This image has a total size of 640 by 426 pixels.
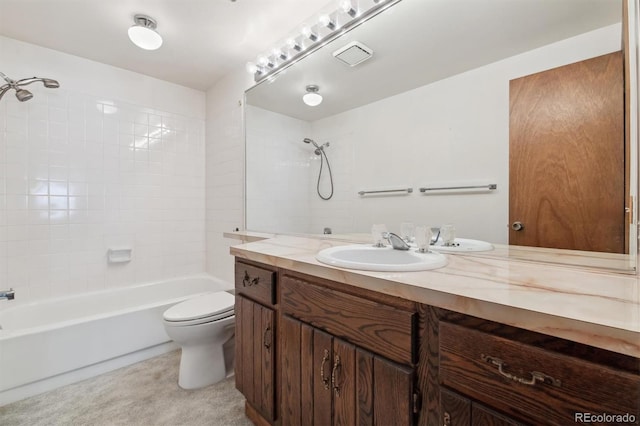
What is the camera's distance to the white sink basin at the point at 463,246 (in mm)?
1085

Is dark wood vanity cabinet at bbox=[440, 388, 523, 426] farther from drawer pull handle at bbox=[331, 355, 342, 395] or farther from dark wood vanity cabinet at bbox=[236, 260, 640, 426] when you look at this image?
drawer pull handle at bbox=[331, 355, 342, 395]

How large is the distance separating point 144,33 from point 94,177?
1.26 m

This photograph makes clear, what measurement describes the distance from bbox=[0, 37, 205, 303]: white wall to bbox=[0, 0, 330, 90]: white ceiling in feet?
0.77

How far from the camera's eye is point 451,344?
2.02 ft

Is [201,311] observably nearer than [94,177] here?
Yes

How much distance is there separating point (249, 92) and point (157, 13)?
0.74 metres

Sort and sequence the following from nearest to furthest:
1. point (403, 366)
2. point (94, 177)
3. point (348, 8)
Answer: point (403, 366)
point (348, 8)
point (94, 177)

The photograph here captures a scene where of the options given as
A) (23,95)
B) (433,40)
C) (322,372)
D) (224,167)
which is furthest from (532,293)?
(23,95)

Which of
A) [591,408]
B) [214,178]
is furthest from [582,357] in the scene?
[214,178]

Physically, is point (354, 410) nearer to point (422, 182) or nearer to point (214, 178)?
point (422, 182)

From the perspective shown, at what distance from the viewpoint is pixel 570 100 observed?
2.99 feet

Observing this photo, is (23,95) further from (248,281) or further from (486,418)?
(486,418)

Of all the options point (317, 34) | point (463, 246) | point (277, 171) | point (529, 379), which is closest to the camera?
point (529, 379)

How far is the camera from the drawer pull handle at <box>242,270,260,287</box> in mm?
1224
